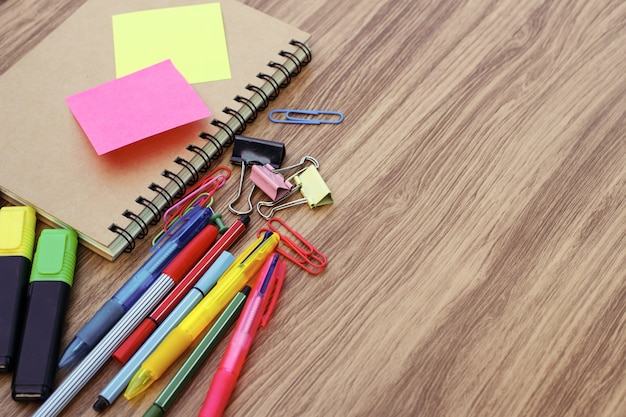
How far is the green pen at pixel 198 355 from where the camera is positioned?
73 cm

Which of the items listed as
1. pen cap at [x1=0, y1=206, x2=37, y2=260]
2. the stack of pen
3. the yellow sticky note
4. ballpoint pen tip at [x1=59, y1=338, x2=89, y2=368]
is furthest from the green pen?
the yellow sticky note

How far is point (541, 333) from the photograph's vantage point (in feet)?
2.62

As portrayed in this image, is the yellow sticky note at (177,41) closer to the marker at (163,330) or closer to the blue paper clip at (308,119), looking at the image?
the blue paper clip at (308,119)

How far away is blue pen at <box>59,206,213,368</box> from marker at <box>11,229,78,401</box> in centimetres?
2

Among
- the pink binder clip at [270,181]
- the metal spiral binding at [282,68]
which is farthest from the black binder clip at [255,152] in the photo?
the metal spiral binding at [282,68]

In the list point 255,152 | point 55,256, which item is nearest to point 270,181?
point 255,152

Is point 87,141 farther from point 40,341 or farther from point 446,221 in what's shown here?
point 446,221

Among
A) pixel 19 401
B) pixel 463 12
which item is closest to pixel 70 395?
pixel 19 401

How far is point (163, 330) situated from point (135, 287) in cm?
7

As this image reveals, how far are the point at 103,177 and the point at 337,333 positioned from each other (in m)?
0.36

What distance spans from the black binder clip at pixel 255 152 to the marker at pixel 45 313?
0.23 m

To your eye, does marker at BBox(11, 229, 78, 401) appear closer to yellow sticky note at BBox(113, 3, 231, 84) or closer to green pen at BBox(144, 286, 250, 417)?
green pen at BBox(144, 286, 250, 417)

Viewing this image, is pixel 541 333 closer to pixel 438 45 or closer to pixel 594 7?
pixel 438 45

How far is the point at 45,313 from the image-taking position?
0.76 metres
